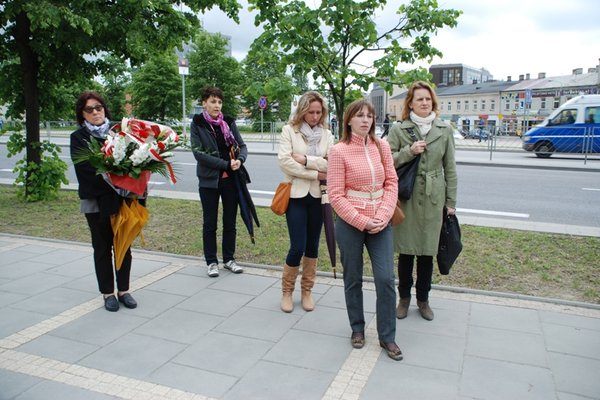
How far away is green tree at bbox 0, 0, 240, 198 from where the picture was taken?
27.3 feet

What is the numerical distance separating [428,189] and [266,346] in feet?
5.83

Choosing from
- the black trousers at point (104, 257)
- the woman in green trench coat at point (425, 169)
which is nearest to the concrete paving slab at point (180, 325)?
the black trousers at point (104, 257)

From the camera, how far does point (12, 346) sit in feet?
13.0

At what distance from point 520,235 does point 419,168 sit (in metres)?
3.32

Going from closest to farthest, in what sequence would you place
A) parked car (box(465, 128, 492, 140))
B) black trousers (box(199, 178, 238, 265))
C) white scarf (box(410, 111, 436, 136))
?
white scarf (box(410, 111, 436, 136))
black trousers (box(199, 178, 238, 265))
parked car (box(465, 128, 492, 140))

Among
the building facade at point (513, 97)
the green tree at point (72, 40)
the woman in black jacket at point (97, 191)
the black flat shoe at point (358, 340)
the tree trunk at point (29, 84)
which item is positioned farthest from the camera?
the building facade at point (513, 97)

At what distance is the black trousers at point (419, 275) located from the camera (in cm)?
446

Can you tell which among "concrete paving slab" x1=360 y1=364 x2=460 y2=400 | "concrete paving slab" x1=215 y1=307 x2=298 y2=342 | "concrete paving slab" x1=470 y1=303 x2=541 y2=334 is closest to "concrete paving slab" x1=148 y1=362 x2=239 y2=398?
"concrete paving slab" x1=215 y1=307 x2=298 y2=342

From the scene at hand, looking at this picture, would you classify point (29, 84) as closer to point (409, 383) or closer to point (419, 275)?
point (419, 275)

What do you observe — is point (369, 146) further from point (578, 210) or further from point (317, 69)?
point (578, 210)

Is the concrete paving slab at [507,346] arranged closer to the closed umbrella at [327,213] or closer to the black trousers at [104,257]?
the closed umbrella at [327,213]

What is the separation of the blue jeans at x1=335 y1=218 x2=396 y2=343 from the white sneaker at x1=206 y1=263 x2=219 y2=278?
2.08m

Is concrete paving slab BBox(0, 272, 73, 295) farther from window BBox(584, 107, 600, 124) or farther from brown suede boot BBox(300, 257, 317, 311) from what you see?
window BBox(584, 107, 600, 124)

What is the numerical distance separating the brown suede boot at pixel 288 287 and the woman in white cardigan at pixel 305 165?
3 cm
